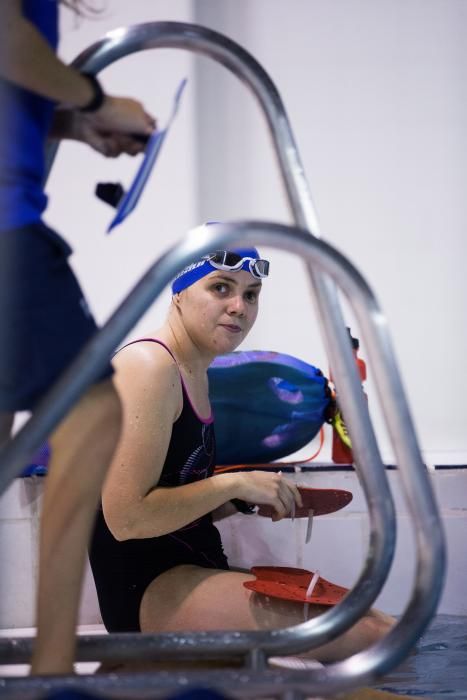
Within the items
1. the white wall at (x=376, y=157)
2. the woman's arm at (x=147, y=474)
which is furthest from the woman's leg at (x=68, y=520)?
the white wall at (x=376, y=157)

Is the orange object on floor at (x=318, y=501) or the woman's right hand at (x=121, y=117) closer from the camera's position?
the woman's right hand at (x=121, y=117)

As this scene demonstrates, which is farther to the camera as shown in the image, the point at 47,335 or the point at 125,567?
the point at 125,567

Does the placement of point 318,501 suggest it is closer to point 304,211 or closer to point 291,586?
point 291,586

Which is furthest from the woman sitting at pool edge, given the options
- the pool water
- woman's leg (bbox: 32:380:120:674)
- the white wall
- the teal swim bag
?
the white wall

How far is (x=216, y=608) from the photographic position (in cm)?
221

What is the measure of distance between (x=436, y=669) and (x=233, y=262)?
1.18 meters

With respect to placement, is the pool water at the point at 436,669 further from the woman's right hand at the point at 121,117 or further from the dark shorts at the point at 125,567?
the woman's right hand at the point at 121,117

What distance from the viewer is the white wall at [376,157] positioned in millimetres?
3990

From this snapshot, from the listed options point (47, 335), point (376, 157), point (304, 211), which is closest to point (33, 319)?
point (47, 335)

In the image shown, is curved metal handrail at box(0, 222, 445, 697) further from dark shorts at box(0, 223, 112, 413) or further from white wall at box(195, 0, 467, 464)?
white wall at box(195, 0, 467, 464)

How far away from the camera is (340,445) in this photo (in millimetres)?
3191

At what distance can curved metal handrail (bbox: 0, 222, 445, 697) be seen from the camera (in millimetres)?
1128

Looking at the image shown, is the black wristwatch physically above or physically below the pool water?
above

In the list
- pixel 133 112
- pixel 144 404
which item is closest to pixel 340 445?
pixel 144 404
